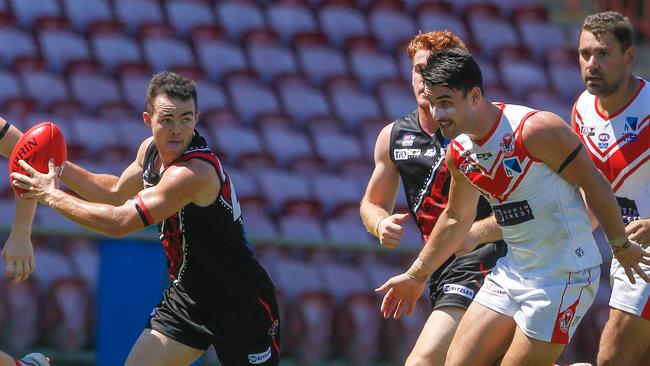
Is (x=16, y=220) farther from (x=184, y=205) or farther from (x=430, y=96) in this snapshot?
(x=430, y=96)

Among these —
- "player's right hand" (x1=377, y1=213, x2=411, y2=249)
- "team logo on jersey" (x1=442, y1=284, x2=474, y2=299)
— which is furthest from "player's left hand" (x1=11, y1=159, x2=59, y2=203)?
"team logo on jersey" (x1=442, y1=284, x2=474, y2=299)

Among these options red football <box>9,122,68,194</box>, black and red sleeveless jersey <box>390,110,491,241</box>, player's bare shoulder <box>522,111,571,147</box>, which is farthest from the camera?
black and red sleeveless jersey <box>390,110,491,241</box>

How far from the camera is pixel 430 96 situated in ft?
17.1

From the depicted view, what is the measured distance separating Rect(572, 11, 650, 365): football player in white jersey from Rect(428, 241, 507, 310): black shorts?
63 centimetres

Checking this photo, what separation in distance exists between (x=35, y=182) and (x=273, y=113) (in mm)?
6153

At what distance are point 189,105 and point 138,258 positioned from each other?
280 centimetres

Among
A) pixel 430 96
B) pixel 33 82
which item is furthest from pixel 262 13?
pixel 430 96

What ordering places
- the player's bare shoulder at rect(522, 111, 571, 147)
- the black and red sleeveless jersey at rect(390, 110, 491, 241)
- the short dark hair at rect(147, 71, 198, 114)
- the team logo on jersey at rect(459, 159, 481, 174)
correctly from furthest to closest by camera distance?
the black and red sleeveless jersey at rect(390, 110, 491, 241)
the short dark hair at rect(147, 71, 198, 114)
the team logo on jersey at rect(459, 159, 481, 174)
the player's bare shoulder at rect(522, 111, 571, 147)

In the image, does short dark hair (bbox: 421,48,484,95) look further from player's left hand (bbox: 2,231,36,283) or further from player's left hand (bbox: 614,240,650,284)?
player's left hand (bbox: 2,231,36,283)

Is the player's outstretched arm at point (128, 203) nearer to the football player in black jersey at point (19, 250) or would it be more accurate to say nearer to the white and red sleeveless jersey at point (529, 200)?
the football player in black jersey at point (19, 250)

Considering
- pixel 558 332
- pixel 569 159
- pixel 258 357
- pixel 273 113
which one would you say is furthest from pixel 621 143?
pixel 273 113

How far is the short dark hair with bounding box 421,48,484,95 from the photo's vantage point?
5.13 m

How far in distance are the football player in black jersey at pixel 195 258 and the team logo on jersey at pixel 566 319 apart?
1594 mm

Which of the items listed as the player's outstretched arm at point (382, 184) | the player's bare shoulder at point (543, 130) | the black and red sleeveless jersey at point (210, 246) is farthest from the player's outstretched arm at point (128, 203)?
the player's bare shoulder at point (543, 130)
